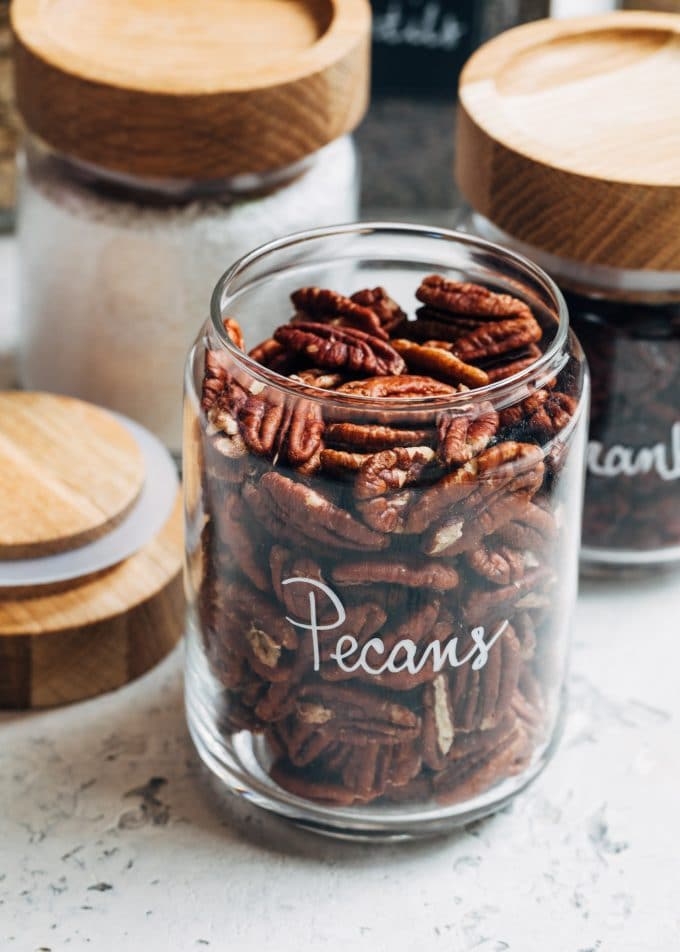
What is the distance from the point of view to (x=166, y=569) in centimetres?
82

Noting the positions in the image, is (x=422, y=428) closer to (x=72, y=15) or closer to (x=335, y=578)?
(x=335, y=578)

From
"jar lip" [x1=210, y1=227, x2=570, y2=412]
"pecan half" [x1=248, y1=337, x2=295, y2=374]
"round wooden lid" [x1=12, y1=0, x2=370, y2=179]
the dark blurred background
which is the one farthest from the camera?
the dark blurred background

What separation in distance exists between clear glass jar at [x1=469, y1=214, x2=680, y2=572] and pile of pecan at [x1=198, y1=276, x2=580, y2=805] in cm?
11

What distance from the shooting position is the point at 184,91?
835 mm

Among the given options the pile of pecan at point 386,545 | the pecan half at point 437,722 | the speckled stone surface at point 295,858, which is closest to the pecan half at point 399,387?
the pile of pecan at point 386,545

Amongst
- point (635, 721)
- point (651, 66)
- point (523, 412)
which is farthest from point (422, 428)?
point (651, 66)

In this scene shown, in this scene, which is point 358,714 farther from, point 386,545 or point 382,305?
point 382,305

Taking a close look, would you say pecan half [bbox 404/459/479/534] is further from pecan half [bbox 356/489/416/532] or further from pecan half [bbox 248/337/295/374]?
pecan half [bbox 248/337/295/374]

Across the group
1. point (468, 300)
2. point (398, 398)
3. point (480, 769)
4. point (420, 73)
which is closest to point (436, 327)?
point (468, 300)

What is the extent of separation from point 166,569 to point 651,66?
1.50ft

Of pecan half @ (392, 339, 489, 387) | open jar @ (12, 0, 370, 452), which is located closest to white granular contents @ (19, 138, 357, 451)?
open jar @ (12, 0, 370, 452)

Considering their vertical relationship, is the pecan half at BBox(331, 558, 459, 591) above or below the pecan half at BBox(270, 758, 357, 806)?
above

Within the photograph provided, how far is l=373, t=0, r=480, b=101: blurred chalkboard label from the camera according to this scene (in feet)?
3.78

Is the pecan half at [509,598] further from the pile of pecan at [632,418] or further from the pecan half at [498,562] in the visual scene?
the pile of pecan at [632,418]
